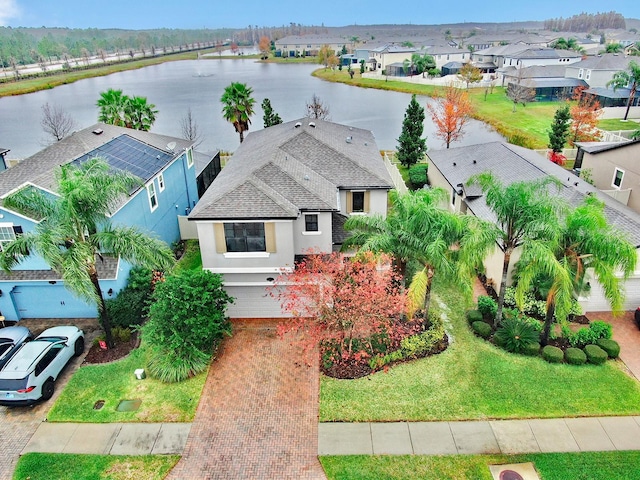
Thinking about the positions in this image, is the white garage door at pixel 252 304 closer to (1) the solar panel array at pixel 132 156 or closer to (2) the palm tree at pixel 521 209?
(1) the solar panel array at pixel 132 156

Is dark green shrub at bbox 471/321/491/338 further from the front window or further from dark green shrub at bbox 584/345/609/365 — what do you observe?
the front window

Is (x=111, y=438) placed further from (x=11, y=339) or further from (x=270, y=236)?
(x=270, y=236)

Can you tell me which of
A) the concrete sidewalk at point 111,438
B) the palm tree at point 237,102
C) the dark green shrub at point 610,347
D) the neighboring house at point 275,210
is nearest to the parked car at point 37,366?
the concrete sidewalk at point 111,438

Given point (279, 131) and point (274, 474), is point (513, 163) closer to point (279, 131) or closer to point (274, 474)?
point (279, 131)

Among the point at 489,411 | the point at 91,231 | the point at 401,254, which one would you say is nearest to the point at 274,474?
Result: the point at 489,411

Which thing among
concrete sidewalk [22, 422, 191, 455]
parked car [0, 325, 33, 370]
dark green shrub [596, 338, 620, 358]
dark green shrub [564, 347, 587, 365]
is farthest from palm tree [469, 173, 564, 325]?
parked car [0, 325, 33, 370]

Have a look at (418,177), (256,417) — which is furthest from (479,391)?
(418,177)

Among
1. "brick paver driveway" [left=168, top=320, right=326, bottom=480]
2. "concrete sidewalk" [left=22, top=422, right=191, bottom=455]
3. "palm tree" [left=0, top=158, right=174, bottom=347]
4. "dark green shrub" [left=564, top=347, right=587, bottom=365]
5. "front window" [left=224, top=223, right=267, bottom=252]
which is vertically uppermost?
"palm tree" [left=0, top=158, right=174, bottom=347]
